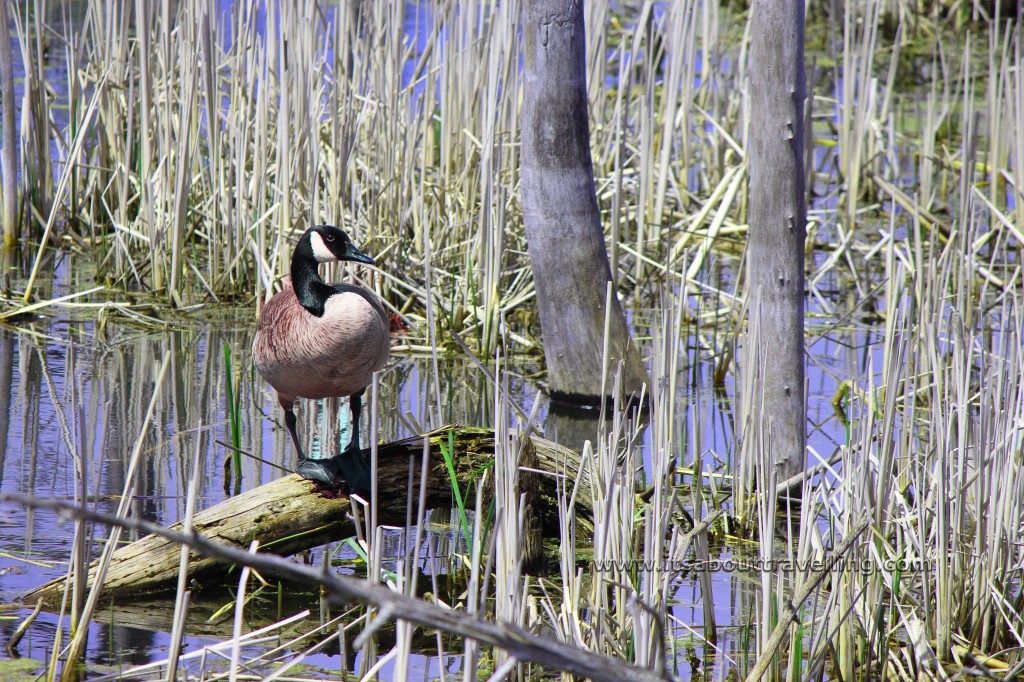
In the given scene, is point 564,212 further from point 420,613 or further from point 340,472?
point 420,613

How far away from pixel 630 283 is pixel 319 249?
3.32m

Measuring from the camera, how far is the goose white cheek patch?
12.1 ft

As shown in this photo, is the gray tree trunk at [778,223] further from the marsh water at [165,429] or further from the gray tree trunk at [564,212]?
the gray tree trunk at [564,212]

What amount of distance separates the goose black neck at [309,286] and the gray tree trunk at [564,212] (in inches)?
55.2

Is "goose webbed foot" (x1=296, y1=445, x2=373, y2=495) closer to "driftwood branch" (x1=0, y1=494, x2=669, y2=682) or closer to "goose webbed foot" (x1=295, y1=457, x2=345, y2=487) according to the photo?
"goose webbed foot" (x1=295, y1=457, x2=345, y2=487)

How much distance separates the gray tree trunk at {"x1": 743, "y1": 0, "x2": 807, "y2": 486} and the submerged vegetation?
0.18m

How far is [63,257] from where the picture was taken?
6.75 m

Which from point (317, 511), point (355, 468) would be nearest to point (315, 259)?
point (355, 468)

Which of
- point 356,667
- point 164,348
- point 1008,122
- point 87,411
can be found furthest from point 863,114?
point 356,667

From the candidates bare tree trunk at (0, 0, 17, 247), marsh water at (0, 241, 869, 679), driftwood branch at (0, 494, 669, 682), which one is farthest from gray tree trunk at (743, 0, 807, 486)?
bare tree trunk at (0, 0, 17, 247)

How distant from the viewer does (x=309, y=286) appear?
362 centimetres

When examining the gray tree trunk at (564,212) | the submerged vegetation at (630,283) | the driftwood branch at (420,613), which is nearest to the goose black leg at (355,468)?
the submerged vegetation at (630,283)

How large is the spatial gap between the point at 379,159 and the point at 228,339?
115 cm

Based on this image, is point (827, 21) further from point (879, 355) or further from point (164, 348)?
point (164, 348)
